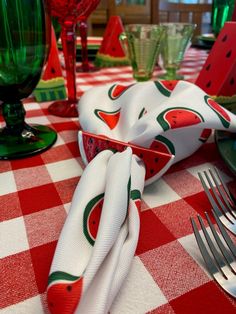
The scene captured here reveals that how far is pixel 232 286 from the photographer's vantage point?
0.20 meters

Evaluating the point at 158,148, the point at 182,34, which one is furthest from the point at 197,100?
the point at 182,34

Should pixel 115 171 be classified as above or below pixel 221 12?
below

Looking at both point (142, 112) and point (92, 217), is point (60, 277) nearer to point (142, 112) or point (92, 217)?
point (92, 217)

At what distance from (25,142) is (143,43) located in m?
0.41

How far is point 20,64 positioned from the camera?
0.36 metres

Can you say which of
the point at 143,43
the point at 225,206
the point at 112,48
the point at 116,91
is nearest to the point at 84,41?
the point at 112,48

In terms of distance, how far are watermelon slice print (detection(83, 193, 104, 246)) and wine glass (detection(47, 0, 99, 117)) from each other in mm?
314

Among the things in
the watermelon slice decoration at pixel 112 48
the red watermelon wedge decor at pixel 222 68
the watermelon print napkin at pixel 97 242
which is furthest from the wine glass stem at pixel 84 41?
the watermelon print napkin at pixel 97 242

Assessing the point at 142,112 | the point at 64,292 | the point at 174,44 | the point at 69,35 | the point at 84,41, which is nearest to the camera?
the point at 64,292

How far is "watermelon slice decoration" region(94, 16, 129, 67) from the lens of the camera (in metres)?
0.89

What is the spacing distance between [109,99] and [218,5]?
0.68 meters

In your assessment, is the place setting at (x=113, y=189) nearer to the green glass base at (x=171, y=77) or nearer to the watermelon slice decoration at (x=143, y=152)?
the watermelon slice decoration at (x=143, y=152)

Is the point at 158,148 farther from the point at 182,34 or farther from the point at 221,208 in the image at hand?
the point at 182,34

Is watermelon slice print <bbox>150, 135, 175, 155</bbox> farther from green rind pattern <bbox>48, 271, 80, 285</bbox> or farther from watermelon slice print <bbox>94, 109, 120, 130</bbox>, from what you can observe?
green rind pattern <bbox>48, 271, 80, 285</bbox>
